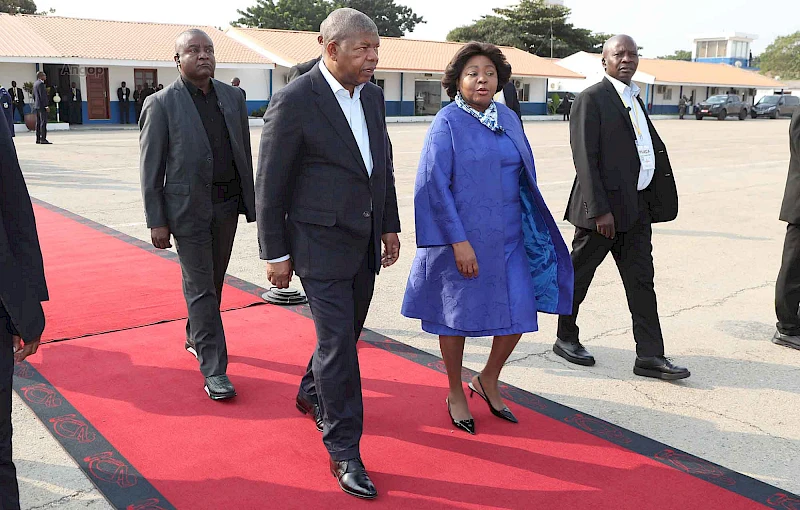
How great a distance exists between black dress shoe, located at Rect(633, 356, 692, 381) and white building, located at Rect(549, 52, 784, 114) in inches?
1669

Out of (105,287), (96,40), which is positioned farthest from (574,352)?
(96,40)

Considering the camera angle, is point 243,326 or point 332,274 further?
point 243,326

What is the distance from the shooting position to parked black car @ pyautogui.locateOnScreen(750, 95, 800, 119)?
4391 cm

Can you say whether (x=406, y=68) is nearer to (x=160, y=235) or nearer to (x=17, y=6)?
(x=17, y=6)

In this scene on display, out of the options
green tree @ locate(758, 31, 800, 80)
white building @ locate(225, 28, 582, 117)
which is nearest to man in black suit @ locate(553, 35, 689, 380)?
white building @ locate(225, 28, 582, 117)

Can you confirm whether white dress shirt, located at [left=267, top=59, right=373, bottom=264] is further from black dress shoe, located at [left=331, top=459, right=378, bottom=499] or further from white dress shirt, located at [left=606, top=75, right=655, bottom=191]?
white dress shirt, located at [left=606, top=75, right=655, bottom=191]

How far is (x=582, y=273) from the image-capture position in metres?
4.47

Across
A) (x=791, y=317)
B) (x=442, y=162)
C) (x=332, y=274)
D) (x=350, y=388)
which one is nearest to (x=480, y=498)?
(x=350, y=388)

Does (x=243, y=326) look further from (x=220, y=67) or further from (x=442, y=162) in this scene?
(x=220, y=67)

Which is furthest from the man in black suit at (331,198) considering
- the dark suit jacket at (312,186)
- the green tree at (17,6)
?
the green tree at (17,6)

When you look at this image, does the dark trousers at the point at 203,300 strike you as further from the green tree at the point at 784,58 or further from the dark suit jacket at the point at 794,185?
the green tree at the point at 784,58

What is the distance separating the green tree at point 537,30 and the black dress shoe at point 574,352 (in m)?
54.2

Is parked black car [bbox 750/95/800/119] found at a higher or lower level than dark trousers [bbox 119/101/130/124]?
higher

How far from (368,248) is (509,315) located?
2.43 ft
